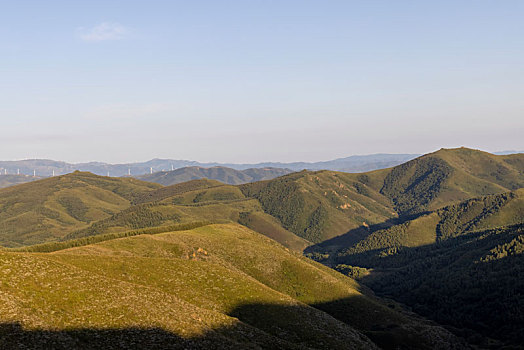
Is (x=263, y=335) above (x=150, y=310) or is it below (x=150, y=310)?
below

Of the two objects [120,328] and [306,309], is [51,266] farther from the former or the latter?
[306,309]

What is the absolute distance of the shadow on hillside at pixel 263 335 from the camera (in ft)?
247

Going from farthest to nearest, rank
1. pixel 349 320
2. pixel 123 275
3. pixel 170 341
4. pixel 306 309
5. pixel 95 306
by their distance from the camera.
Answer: pixel 349 320 → pixel 306 309 → pixel 123 275 → pixel 95 306 → pixel 170 341

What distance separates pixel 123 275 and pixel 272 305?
54790mm

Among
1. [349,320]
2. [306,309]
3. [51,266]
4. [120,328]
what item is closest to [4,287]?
[51,266]

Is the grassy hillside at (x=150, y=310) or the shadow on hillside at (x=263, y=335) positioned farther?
the grassy hillside at (x=150, y=310)

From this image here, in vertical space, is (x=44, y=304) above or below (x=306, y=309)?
above

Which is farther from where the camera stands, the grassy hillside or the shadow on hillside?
the grassy hillside

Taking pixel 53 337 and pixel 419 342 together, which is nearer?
pixel 53 337

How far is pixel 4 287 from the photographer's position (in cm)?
8919

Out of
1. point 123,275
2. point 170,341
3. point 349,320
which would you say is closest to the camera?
point 170,341

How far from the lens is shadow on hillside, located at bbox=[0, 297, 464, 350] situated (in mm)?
75312

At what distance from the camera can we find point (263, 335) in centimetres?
11150

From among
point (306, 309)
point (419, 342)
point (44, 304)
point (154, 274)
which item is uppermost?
point (44, 304)
